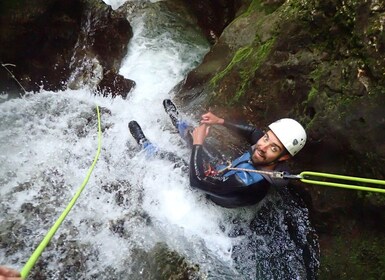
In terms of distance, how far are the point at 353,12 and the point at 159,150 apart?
2.99m

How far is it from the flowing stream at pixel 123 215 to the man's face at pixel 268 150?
0.70 metres

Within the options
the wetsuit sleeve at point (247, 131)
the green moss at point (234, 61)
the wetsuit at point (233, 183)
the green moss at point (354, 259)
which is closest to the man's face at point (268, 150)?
the wetsuit at point (233, 183)

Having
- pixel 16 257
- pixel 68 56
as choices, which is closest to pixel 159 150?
pixel 16 257

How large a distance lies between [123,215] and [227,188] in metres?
1.30

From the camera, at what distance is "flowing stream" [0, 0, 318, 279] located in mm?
3961

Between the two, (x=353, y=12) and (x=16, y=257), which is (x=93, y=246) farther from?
(x=353, y=12)

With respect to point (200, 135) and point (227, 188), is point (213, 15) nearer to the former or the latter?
point (200, 135)

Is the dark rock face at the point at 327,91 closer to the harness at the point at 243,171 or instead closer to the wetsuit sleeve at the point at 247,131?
the wetsuit sleeve at the point at 247,131

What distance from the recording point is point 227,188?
4172 mm

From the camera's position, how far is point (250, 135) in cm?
482

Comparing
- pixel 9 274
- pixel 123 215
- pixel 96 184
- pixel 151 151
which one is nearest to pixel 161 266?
pixel 123 215

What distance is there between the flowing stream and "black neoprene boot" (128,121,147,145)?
0.15 m

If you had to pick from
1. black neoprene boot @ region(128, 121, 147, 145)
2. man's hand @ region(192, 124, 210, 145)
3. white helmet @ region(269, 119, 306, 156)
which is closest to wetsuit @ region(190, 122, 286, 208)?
man's hand @ region(192, 124, 210, 145)

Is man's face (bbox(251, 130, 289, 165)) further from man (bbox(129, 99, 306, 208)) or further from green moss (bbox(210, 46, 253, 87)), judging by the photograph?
green moss (bbox(210, 46, 253, 87))
